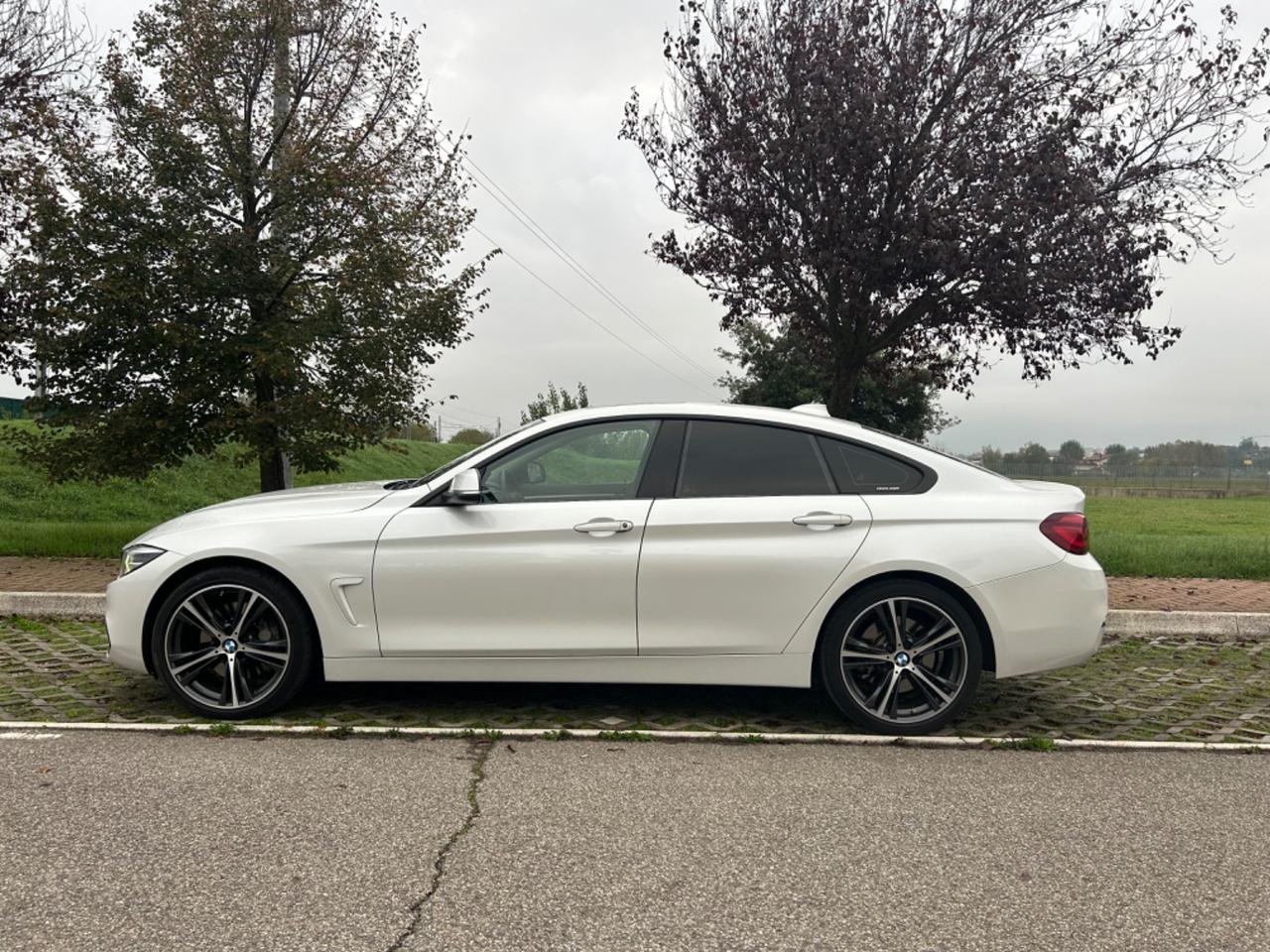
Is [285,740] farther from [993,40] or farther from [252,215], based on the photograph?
[993,40]

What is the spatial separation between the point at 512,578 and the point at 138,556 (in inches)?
74.3

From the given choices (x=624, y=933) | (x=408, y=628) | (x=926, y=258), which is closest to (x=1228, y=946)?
(x=624, y=933)

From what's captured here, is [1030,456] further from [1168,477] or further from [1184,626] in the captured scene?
[1184,626]

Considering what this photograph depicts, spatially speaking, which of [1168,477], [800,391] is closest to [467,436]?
[800,391]

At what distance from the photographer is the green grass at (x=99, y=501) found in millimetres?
11811

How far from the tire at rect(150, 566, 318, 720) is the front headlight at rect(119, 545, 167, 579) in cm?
21

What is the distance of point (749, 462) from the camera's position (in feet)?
16.3

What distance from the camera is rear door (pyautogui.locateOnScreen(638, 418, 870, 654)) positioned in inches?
185

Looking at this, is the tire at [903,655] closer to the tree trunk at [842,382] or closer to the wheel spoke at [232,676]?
the wheel spoke at [232,676]

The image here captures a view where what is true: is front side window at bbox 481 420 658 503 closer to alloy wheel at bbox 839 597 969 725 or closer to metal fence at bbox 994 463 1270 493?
alloy wheel at bbox 839 597 969 725

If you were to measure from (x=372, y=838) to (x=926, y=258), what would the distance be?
859cm

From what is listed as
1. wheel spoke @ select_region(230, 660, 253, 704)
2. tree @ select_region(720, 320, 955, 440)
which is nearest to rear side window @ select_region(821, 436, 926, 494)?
wheel spoke @ select_region(230, 660, 253, 704)

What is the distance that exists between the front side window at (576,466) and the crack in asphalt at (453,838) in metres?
1.21

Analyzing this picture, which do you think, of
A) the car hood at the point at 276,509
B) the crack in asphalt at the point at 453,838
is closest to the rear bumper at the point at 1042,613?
the crack in asphalt at the point at 453,838
